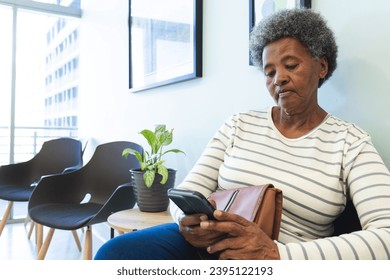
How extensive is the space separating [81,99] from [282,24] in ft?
9.55

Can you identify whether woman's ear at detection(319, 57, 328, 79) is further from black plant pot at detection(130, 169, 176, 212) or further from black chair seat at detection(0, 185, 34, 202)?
black chair seat at detection(0, 185, 34, 202)

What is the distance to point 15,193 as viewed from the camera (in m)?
2.35

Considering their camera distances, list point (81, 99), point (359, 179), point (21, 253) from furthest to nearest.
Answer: point (81, 99), point (21, 253), point (359, 179)

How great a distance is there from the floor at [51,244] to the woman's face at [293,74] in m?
1.99

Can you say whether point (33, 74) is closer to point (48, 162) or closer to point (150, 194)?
point (48, 162)

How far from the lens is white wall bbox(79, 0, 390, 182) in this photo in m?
1.02

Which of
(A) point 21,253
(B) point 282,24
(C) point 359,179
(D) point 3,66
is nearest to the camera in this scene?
(C) point 359,179

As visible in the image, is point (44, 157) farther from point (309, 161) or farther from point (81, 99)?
point (309, 161)

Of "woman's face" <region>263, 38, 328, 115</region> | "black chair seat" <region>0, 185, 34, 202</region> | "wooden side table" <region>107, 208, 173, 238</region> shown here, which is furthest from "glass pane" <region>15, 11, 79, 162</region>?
"woman's face" <region>263, 38, 328, 115</region>

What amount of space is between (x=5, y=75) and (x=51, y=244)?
5.79ft

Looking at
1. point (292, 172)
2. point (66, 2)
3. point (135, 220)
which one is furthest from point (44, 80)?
point (292, 172)

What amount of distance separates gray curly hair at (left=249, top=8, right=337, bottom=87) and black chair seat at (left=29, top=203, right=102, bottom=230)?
1.23m

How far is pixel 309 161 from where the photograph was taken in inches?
37.6

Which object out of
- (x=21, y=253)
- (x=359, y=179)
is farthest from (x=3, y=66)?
(x=359, y=179)
